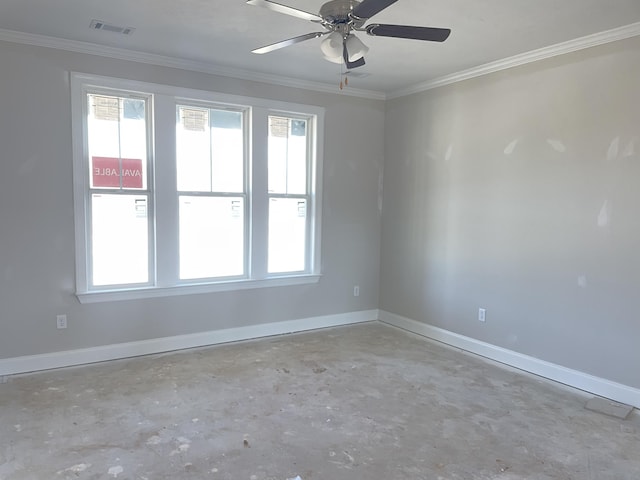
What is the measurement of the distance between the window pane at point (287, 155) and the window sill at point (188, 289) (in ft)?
3.20

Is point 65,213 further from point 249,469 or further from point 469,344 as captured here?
point 469,344

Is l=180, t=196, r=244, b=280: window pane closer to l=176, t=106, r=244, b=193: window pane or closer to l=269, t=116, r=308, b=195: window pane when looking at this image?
l=176, t=106, r=244, b=193: window pane

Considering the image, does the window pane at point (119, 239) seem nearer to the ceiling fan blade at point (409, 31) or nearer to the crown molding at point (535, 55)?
the ceiling fan blade at point (409, 31)

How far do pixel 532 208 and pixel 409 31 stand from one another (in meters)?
2.20

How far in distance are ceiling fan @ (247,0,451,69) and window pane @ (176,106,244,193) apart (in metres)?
2.02

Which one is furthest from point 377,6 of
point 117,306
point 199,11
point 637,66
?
point 117,306

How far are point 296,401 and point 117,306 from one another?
6.26 ft

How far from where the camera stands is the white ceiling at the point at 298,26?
114 inches

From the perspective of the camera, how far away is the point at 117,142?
403 cm

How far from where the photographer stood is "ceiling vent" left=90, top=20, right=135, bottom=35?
3258 mm

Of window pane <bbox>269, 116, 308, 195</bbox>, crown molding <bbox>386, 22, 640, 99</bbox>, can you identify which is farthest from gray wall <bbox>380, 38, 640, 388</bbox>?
window pane <bbox>269, 116, 308, 195</bbox>

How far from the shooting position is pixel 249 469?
2453 millimetres

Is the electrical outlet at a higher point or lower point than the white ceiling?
lower

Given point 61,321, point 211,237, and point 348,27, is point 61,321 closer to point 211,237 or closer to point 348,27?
point 211,237
